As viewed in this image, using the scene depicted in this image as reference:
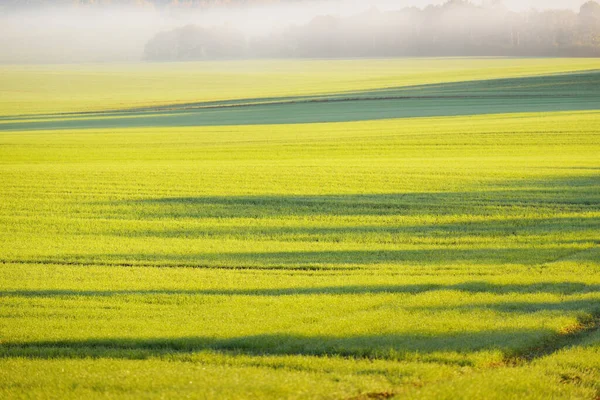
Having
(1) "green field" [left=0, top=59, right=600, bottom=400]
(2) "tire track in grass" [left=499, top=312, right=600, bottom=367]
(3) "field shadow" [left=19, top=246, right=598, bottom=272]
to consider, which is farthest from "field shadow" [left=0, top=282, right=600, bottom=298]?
(3) "field shadow" [left=19, top=246, right=598, bottom=272]

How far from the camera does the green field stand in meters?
10.2

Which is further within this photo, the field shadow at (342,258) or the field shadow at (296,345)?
the field shadow at (342,258)

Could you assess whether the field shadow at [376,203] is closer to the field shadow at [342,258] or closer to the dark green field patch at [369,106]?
the field shadow at [342,258]

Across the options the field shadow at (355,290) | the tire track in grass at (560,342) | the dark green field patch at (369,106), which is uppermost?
the dark green field patch at (369,106)

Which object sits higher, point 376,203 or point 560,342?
point 376,203

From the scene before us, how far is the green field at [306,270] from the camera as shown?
10203mm

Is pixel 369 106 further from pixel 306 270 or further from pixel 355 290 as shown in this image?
pixel 355 290

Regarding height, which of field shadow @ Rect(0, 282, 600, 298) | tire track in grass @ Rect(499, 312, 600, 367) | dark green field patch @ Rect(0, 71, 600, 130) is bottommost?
tire track in grass @ Rect(499, 312, 600, 367)

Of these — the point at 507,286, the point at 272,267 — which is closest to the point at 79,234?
the point at 272,267

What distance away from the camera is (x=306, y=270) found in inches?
638

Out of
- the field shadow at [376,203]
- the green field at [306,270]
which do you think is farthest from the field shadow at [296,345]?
the field shadow at [376,203]

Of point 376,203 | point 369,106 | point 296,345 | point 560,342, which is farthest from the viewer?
point 369,106

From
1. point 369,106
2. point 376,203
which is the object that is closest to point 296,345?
point 376,203

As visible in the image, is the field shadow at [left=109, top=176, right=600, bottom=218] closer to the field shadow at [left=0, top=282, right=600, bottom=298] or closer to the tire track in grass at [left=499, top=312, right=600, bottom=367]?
the field shadow at [left=0, top=282, right=600, bottom=298]
